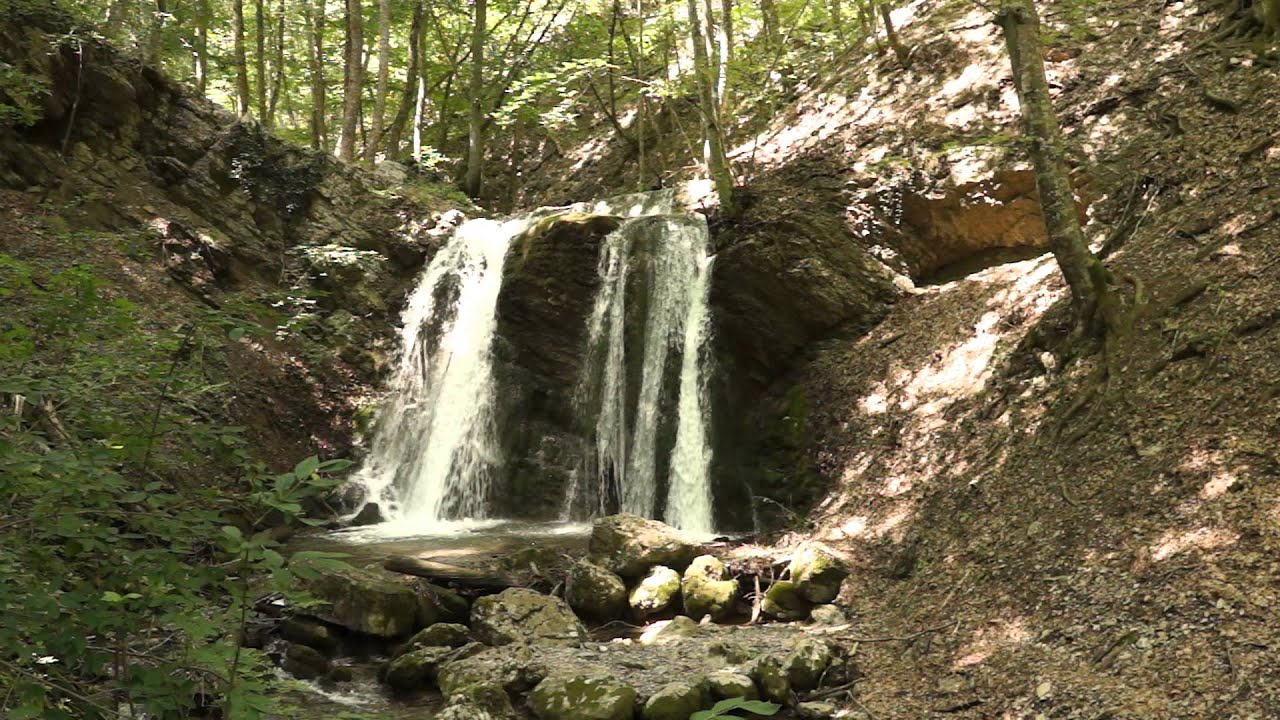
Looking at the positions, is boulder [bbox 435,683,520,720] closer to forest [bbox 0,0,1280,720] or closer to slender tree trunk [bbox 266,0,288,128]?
forest [bbox 0,0,1280,720]

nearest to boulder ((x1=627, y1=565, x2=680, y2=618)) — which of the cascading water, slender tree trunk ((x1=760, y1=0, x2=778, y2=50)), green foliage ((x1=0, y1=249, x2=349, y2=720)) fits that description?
the cascading water

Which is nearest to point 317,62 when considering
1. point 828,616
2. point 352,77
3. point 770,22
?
point 352,77

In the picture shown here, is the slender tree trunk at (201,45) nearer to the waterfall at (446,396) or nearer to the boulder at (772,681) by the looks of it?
the waterfall at (446,396)

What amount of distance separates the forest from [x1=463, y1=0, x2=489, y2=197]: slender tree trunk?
0.28 feet

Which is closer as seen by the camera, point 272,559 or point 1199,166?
point 272,559

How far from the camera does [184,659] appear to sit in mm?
2639

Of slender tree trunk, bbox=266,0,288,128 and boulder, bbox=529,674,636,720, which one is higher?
slender tree trunk, bbox=266,0,288,128

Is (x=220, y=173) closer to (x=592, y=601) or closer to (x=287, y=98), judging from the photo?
(x=592, y=601)

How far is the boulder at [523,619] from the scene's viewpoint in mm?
7629

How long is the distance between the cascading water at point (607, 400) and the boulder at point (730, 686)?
5332 mm

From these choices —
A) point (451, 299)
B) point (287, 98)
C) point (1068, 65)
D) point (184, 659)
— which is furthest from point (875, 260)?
point (287, 98)

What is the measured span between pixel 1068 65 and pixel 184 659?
12544 millimetres

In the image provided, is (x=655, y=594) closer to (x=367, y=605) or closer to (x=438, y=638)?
(x=438, y=638)

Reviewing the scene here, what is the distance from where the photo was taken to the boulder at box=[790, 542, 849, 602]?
25.5 feet
